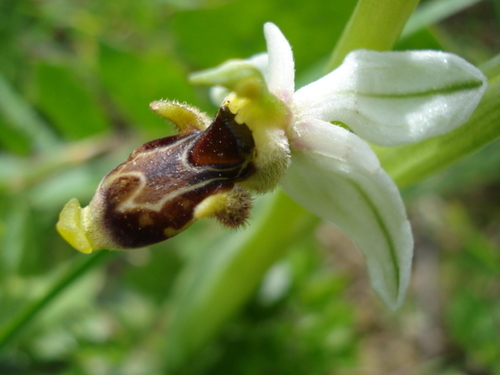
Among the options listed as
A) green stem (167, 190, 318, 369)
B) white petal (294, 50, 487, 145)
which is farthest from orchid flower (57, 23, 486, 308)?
green stem (167, 190, 318, 369)

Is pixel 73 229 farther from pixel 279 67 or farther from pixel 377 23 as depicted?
pixel 377 23

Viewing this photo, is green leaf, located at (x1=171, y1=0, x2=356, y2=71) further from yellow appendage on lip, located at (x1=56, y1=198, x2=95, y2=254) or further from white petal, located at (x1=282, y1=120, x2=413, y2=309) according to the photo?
yellow appendage on lip, located at (x1=56, y1=198, x2=95, y2=254)

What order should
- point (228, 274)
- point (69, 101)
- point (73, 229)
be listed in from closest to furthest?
point (73, 229) < point (228, 274) < point (69, 101)

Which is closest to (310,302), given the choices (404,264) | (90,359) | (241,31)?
(90,359)

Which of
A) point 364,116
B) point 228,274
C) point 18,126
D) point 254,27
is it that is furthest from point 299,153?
point 18,126

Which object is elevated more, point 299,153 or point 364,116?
point 364,116

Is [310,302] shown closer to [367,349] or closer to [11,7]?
[367,349]
